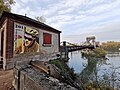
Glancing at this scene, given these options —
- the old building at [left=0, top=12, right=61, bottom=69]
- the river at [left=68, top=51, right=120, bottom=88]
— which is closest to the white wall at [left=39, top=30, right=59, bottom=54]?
the old building at [left=0, top=12, right=61, bottom=69]

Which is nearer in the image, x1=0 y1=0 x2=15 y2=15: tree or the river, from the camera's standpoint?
the river

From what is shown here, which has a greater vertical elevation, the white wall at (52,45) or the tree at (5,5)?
the tree at (5,5)

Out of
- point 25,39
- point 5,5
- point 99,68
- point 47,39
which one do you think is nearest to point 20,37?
point 25,39

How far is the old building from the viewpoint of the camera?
8.36 meters

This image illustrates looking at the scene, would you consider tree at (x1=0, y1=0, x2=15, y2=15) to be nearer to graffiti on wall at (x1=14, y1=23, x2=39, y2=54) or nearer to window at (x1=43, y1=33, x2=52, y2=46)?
window at (x1=43, y1=33, x2=52, y2=46)

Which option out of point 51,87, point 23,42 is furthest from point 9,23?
point 51,87

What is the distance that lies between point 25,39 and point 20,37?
0.50 m

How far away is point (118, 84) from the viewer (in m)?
6.61

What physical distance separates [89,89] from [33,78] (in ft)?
14.8

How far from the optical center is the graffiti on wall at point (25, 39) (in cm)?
891

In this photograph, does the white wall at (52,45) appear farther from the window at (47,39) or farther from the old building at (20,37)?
the window at (47,39)

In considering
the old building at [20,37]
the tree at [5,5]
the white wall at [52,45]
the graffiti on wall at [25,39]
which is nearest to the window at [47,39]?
the old building at [20,37]

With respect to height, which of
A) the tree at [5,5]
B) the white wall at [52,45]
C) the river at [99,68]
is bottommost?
the river at [99,68]

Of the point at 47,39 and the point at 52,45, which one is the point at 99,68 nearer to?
the point at 47,39
